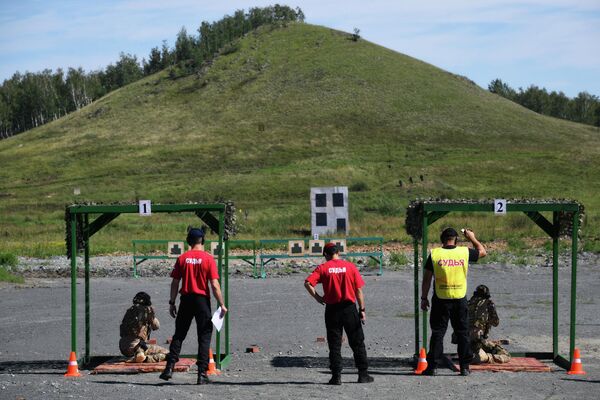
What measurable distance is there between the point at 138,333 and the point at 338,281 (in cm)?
326

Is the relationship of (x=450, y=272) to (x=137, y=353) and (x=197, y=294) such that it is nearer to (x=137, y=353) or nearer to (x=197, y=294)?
(x=197, y=294)

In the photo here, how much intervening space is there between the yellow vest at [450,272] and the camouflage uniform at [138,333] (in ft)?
13.0

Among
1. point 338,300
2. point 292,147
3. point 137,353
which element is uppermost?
point 292,147

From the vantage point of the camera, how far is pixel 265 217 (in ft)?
182

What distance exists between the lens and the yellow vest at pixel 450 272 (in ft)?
39.9

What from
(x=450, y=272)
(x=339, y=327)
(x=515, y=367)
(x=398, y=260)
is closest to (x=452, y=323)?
(x=450, y=272)

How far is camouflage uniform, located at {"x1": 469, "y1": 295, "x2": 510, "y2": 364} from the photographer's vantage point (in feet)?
42.5

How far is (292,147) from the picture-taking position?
94.4m

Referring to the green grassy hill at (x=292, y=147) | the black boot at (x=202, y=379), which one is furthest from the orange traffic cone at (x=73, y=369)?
the green grassy hill at (x=292, y=147)

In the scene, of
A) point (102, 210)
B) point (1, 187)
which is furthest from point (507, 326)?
point (1, 187)

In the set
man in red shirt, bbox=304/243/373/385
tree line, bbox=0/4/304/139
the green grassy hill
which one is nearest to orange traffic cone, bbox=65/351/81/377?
man in red shirt, bbox=304/243/373/385

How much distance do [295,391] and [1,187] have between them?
78410 mm

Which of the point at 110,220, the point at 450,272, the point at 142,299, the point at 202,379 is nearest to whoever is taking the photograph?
the point at 202,379

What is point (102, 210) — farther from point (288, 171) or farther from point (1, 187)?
point (1, 187)
